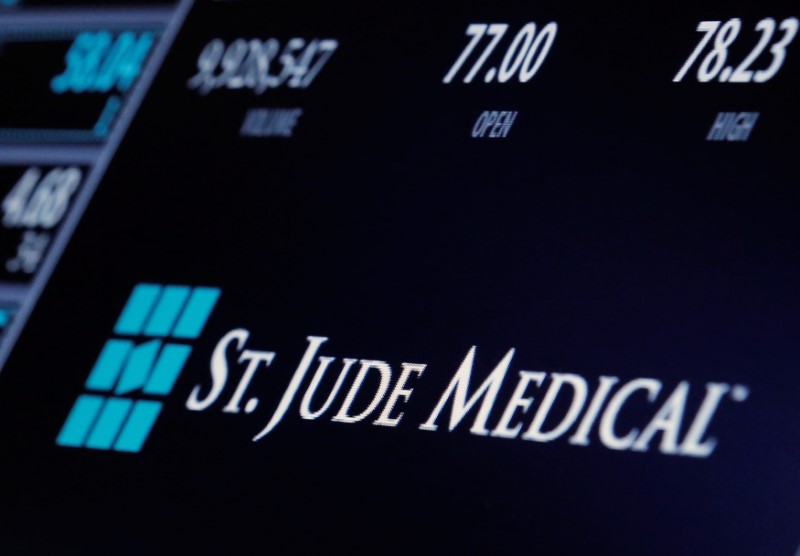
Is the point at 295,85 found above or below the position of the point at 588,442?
above

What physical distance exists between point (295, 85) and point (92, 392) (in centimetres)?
93

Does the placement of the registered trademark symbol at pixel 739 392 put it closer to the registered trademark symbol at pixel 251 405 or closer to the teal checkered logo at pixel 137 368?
the registered trademark symbol at pixel 251 405

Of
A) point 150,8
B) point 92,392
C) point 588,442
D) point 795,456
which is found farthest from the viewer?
point 150,8

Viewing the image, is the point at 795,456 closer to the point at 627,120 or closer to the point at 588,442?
the point at 588,442

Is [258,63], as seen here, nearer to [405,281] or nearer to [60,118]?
[60,118]

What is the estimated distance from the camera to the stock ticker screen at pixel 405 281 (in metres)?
3.08

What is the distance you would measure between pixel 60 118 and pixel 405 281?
115cm

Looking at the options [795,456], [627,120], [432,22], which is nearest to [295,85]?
[432,22]

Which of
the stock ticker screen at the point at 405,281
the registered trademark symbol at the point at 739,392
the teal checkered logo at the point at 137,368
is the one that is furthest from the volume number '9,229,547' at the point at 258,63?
the registered trademark symbol at the point at 739,392

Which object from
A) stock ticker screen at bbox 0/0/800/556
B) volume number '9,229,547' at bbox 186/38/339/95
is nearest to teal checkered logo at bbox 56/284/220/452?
stock ticker screen at bbox 0/0/800/556

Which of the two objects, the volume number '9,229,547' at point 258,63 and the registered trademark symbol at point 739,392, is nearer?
the registered trademark symbol at point 739,392

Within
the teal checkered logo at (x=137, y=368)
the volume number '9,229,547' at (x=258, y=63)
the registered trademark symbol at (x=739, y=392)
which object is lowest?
the teal checkered logo at (x=137, y=368)

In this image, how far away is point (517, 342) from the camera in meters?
3.25

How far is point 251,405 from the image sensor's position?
3.46 metres
